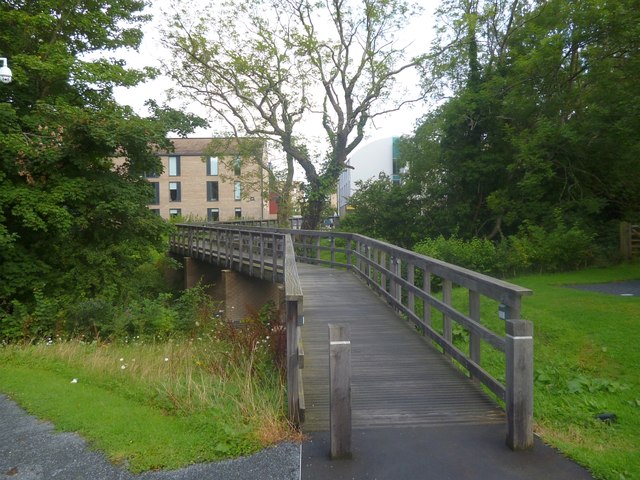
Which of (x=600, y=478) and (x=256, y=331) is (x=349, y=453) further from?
(x=256, y=331)

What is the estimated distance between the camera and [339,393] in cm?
423

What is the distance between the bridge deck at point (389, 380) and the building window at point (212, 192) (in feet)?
169

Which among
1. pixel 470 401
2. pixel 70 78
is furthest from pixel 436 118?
pixel 470 401

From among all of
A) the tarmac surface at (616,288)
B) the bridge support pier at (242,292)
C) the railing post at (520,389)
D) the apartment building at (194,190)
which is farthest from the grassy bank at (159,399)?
the apartment building at (194,190)

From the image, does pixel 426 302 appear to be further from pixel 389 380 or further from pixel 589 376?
pixel 589 376

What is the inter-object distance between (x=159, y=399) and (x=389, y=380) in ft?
7.36

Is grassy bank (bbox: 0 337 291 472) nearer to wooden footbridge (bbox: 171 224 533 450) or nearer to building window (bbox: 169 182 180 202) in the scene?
wooden footbridge (bbox: 171 224 533 450)

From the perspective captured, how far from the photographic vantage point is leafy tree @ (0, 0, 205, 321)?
14008 mm

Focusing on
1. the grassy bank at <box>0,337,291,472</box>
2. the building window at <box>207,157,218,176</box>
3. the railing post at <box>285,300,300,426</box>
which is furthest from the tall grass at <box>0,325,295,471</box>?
the building window at <box>207,157,218,176</box>

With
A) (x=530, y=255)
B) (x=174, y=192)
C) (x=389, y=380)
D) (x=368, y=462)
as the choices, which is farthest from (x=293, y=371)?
(x=174, y=192)

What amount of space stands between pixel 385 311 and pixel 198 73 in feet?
73.4

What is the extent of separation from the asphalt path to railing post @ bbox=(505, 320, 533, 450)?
1.58 metres

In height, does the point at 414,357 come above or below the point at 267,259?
below

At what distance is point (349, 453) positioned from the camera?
4.20 m
